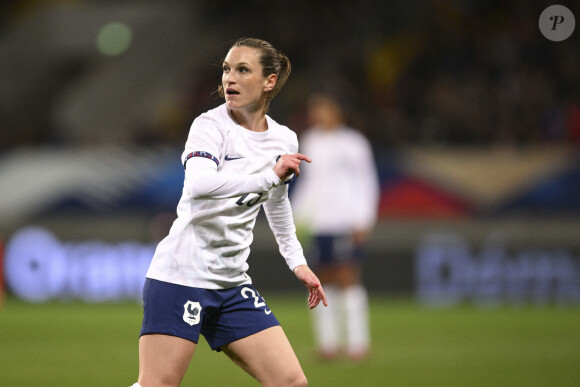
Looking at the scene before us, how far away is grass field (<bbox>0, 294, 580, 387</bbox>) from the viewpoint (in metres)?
7.61

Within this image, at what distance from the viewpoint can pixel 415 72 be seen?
54.2ft

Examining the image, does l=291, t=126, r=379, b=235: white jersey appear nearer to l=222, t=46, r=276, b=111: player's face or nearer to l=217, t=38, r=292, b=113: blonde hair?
l=217, t=38, r=292, b=113: blonde hair

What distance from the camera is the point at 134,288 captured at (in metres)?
13.5

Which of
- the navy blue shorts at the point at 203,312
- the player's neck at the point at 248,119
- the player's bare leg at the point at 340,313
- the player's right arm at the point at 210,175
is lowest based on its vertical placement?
the player's bare leg at the point at 340,313

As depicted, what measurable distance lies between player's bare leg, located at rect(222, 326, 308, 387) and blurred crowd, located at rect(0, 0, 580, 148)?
32.9 ft

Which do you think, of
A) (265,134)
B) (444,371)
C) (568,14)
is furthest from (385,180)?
(265,134)

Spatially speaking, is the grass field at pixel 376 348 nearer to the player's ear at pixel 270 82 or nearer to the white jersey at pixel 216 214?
the white jersey at pixel 216 214

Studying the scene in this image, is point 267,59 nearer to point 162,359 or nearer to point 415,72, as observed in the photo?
Result: point 162,359

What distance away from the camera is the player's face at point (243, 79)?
4383 millimetres

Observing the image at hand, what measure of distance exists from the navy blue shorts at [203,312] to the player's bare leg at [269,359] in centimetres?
4

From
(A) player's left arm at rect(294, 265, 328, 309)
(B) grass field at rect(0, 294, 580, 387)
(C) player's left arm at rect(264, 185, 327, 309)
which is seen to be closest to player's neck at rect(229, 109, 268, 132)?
(C) player's left arm at rect(264, 185, 327, 309)

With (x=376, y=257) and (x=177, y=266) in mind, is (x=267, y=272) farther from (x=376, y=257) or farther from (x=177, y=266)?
(x=177, y=266)

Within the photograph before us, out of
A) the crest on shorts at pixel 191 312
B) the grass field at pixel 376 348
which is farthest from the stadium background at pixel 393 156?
the crest on shorts at pixel 191 312

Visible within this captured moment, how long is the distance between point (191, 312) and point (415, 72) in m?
12.7
